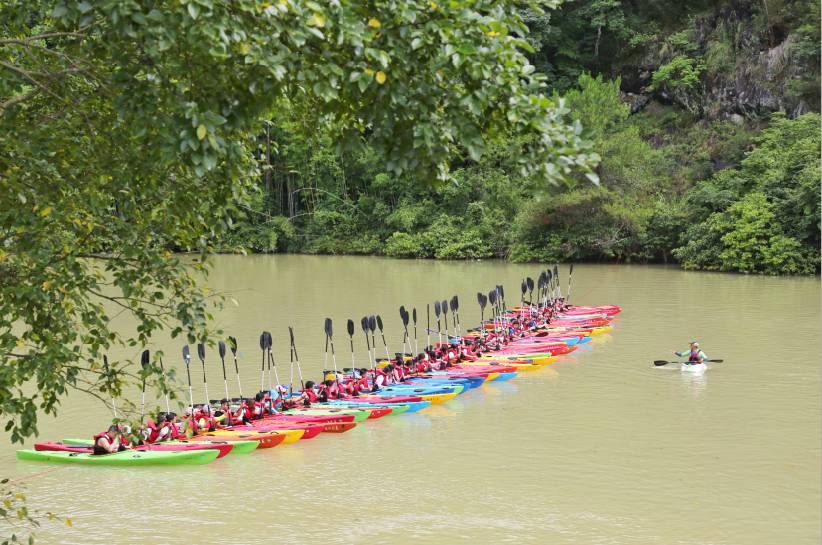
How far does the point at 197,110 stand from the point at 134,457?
23.4 feet

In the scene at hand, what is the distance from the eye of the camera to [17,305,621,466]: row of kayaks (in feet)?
33.8

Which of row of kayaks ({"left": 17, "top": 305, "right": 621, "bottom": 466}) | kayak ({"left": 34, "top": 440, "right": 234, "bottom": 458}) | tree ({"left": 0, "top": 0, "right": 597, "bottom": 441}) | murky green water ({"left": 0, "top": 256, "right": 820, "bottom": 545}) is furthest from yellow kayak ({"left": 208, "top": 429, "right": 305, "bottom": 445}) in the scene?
tree ({"left": 0, "top": 0, "right": 597, "bottom": 441})

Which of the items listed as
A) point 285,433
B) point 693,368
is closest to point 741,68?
point 693,368

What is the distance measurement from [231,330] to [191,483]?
10610 mm

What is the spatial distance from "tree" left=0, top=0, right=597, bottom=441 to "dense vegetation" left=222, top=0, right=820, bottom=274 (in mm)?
22084

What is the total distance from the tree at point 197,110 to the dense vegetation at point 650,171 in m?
22.1

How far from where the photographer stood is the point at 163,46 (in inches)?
141

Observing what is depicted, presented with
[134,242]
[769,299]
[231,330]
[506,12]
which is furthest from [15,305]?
[769,299]

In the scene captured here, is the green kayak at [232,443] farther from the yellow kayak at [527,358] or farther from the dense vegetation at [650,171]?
the dense vegetation at [650,171]

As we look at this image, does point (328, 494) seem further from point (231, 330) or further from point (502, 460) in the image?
point (231, 330)

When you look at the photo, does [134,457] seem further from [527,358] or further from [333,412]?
[527,358]

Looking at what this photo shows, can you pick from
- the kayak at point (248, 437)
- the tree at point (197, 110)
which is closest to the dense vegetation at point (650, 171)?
the kayak at point (248, 437)

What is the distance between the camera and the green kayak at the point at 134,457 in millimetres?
10164

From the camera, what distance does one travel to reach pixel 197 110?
12.8 ft
